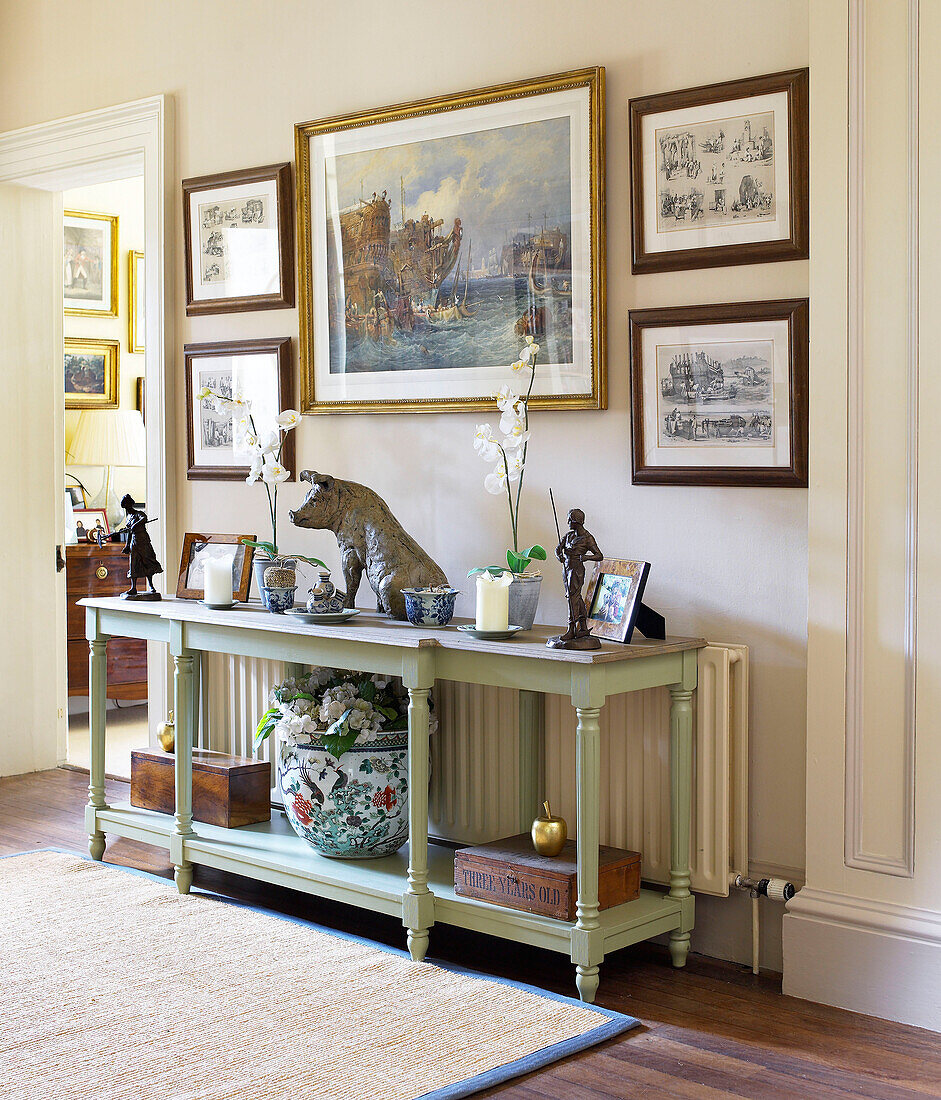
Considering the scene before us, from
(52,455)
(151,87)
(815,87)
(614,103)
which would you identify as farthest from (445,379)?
(52,455)

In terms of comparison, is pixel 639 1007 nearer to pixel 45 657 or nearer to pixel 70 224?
pixel 45 657

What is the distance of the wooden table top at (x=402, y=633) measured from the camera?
109 inches

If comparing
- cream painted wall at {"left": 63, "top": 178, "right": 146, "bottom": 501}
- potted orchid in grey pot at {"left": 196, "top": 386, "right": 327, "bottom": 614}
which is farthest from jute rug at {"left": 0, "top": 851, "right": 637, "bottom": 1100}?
cream painted wall at {"left": 63, "top": 178, "right": 146, "bottom": 501}

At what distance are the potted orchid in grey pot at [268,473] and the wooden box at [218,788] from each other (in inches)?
20.3

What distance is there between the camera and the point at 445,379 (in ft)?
11.5

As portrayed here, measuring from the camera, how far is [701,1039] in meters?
2.61

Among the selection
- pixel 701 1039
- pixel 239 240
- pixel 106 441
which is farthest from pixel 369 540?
pixel 106 441

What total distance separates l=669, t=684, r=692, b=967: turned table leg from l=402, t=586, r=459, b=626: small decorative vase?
580mm

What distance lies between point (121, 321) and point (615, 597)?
171 inches

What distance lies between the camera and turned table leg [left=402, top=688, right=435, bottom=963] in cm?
299

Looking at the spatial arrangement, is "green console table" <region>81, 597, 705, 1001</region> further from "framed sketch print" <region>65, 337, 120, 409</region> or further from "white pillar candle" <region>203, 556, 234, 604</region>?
"framed sketch print" <region>65, 337, 120, 409</region>

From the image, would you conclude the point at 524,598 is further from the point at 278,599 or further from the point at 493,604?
the point at 278,599

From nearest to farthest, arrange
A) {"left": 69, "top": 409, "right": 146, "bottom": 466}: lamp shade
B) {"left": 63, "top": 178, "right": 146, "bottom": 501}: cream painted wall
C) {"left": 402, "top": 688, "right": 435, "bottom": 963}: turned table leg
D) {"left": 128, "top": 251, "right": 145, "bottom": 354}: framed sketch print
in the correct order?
{"left": 402, "top": 688, "right": 435, "bottom": 963}: turned table leg → {"left": 69, "top": 409, "right": 146, "bottom": 466}: lamp shade → {"left": 63, "top": 178, "right": 146, "bottom": 501}: cream painted wall → {"left": 128, "top": 251, "right": 145, "bottom": 354}: framed sketch print

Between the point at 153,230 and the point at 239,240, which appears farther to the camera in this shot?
the point at 153,230
